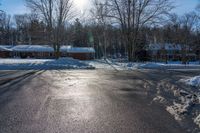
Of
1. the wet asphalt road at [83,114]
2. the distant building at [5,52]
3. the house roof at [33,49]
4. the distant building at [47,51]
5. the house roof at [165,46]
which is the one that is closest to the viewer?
the wet asphalt road at [83,114]

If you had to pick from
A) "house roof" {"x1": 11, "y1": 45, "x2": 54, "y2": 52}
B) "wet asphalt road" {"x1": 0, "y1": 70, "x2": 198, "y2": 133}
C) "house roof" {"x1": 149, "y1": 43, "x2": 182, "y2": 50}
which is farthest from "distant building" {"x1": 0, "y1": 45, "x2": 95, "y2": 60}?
"wet asphalt road" {"x1": 0, "y1": 70, "x2": 198, "y2": 133}

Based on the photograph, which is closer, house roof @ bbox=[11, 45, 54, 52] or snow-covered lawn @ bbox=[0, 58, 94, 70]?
snow-covered lawn @ bbox=[0, 58, 94, 70]

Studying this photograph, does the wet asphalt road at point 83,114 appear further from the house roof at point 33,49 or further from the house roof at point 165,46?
the house roof at point 165,46

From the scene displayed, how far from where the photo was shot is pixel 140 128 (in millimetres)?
6027

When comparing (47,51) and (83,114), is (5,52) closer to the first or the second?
(47,51)

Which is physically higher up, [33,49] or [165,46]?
[165,46]

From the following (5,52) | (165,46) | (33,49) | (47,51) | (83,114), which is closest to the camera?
(83,114)

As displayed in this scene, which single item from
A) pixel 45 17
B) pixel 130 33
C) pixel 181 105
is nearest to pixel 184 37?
pixel 130 33

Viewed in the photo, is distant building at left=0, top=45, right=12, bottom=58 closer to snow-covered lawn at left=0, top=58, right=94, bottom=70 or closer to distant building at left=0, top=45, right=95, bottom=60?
distant building at left=0, top=45, right=95, bottom=60

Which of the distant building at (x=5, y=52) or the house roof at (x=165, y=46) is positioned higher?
the house roof at (x=165, y=46)

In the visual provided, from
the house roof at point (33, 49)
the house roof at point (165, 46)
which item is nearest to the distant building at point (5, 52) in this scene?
the house roof at point (33, 49)

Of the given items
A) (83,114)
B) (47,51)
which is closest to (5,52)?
(47,51)

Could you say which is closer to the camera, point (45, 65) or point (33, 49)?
point (45, 65)

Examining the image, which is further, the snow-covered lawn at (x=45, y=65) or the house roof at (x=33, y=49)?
the house roof at (x=33, y=49)
